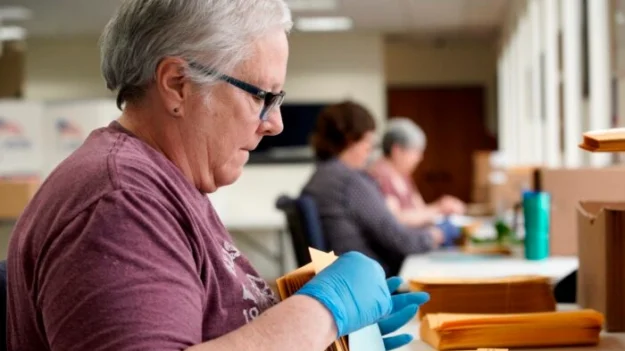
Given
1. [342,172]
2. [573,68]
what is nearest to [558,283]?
[342,172]

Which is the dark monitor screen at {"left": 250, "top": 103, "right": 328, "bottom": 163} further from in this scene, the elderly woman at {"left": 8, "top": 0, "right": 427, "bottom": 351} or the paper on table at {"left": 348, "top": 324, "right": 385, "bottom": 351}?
the elderly woman at {"left": 8, "top": 0, "right": 427, "bottom": 351}

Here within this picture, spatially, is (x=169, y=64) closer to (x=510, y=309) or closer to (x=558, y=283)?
(x=510, y=309)

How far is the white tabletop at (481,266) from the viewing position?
2533mm

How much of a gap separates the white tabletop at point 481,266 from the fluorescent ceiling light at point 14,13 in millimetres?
6215

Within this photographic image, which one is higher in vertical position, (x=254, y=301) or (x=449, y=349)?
(x=254, y=301)

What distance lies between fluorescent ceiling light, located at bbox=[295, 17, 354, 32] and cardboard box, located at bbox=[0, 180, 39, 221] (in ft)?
15.1

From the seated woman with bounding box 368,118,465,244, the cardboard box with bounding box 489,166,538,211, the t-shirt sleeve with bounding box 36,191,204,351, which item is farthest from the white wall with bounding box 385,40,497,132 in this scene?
the t-shirt sleeve with bounding box 36,191,204,351

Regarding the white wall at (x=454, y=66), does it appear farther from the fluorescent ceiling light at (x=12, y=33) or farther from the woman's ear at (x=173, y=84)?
the woman's ear at (x=173, y=84)

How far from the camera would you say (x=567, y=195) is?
9.20 feet

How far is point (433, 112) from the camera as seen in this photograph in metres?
11.7

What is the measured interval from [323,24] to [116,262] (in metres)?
8.79

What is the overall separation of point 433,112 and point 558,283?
9740 mm

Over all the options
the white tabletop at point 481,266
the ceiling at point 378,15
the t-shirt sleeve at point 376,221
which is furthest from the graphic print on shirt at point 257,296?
the ceiling at point 378,15

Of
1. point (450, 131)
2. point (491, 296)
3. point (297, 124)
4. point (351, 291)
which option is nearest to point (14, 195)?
point (491, 296)
